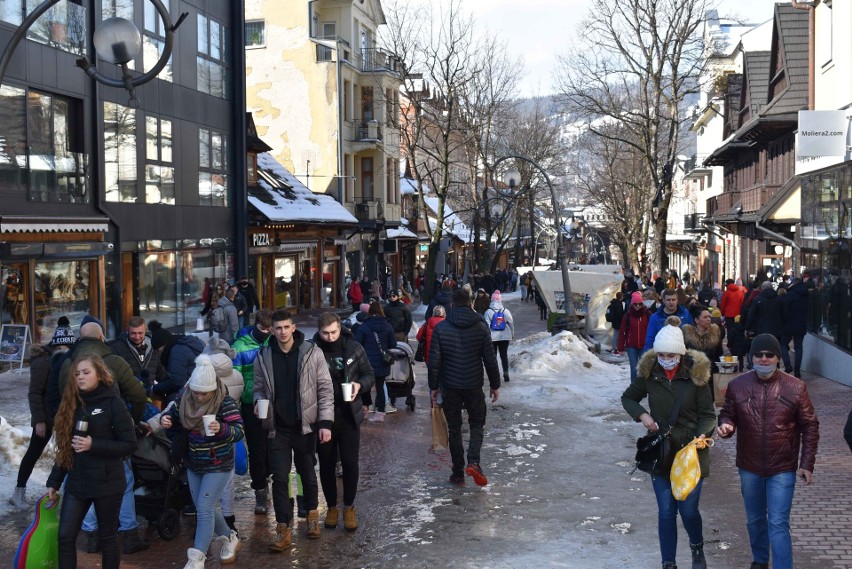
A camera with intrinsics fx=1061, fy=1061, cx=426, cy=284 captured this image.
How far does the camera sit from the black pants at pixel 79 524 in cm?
632

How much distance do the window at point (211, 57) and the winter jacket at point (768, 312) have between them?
626 inches

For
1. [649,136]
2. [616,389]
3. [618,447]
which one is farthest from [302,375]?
[649,136]

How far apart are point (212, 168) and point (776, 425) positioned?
23339mm

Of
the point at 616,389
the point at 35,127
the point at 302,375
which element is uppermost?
the point at 35,127

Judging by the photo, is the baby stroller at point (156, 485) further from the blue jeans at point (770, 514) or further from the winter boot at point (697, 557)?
the blue jeans at point (770, 514)

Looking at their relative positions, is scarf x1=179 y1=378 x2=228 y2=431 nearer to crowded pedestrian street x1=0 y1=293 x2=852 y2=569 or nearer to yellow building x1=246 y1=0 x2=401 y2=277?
crowded pedestrian street x1=0 y1=293 x2=852 y2=569

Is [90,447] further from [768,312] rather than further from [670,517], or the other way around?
[768,312]

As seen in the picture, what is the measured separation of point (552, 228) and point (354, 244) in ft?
100

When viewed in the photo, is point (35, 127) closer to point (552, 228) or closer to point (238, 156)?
point (238, 156)

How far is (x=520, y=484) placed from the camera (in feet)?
32.2

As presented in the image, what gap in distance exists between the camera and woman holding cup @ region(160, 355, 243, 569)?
7000 mm

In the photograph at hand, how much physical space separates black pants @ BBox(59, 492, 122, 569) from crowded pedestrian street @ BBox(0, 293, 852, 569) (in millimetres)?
930

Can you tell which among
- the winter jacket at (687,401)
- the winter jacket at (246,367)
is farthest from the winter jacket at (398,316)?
the winter jacket at (687,401)

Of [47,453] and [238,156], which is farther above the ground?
[238,156]
